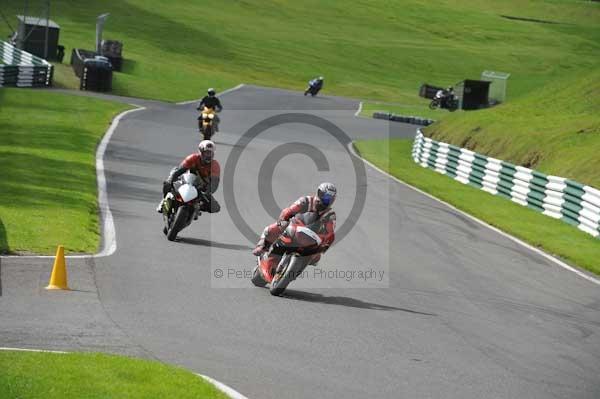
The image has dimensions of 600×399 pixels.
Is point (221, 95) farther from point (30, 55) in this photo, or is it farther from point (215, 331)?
point (215, 331)

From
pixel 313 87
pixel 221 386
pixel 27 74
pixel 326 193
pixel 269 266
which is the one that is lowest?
pixel 221 386

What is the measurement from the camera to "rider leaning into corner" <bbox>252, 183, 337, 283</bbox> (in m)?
14.0

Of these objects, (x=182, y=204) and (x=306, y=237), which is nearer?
(x=306, y=237)

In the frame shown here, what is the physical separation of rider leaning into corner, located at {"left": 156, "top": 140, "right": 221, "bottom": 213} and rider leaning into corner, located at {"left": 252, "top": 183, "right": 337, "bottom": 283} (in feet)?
10.5

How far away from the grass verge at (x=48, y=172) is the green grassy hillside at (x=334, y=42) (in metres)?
15.0

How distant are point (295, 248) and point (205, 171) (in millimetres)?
4377

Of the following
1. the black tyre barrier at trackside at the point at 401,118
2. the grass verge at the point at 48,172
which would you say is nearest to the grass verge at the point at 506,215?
the grass verge at the point at 48,172

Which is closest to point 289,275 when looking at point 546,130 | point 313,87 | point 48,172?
point 48,172

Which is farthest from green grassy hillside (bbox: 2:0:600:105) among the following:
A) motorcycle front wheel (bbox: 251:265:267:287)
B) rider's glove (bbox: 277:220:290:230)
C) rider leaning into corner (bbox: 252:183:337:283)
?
rider's glove (bbox: 277:220:290:230)

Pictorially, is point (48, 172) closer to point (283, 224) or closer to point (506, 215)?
point (506, 215)

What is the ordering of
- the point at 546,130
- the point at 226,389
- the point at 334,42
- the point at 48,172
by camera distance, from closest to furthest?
1. the point at 226,389
2. the point at 48,172
3. the point at 546,130
4. the point at 334,42

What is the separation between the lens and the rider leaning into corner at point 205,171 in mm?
→ 17688

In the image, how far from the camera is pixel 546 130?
120 feet

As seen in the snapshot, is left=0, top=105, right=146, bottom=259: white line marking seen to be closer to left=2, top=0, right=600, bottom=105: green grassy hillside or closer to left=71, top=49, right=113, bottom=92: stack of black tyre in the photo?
left=71, top=49, right=113, bottom=92: stack of black tyre
